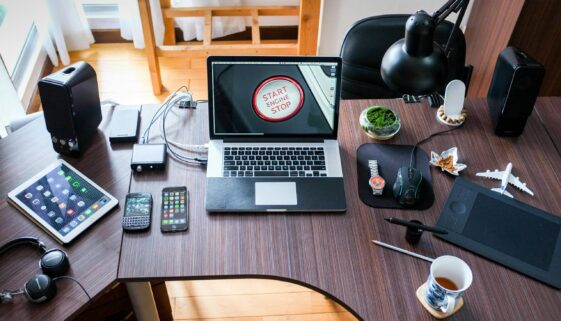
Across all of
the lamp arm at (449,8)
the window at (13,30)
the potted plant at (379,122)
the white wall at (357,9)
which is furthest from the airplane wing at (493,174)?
the window at (13,30)

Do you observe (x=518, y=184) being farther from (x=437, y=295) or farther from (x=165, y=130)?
(x=165, y=130)

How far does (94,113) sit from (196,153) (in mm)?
307

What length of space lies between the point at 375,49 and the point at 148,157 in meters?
0.85

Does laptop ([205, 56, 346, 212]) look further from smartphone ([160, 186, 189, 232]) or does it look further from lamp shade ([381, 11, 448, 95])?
lamp shade ([381, 11, 448, 95])

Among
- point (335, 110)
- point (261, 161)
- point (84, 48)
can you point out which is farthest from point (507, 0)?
point (84, 48)

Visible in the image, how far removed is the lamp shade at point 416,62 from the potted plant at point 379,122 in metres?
0.26

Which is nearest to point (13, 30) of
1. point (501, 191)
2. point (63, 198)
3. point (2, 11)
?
point (2, 11)

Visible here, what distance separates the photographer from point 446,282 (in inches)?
42.3

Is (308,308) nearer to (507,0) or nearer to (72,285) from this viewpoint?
(72,285)

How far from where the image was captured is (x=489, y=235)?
1.20 metres

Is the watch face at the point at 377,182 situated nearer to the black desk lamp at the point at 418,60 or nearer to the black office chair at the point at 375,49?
the black desk lamp at the point at 418,60

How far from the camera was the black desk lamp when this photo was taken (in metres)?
1.07

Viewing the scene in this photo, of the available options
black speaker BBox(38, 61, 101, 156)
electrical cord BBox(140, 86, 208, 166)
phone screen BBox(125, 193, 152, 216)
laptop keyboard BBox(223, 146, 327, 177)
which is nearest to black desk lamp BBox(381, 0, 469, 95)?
laptop keyboard BBox(223, 146, 327, 177)

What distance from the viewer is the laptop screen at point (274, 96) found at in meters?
1.28
